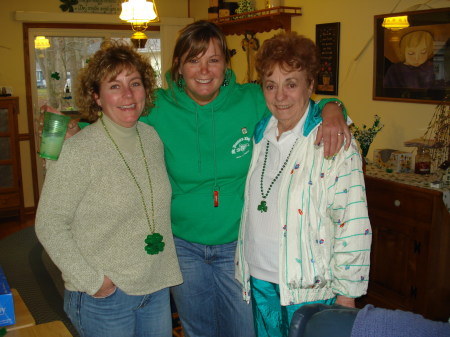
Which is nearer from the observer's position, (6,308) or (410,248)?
(6,308)

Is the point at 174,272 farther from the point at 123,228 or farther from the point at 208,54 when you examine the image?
the point at 208,54

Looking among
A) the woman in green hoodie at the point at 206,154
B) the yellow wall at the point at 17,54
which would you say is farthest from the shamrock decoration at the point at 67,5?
the woman in green hoodie at the point at 206,154

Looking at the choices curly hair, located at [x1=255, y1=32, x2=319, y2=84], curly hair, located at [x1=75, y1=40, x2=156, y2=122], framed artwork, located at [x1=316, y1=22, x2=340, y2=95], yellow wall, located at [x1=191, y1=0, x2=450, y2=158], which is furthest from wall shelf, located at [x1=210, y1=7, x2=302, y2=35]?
curly hair, located at [x1=75, y1=40, x2=156, y2=122]

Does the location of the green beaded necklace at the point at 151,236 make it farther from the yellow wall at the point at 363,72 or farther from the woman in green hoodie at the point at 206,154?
the yellow wall at the point at 363,72

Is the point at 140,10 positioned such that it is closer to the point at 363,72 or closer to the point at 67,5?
the point at 363,72

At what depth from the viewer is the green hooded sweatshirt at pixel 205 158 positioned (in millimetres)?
1817

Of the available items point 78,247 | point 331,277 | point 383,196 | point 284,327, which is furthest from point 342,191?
point 383,196

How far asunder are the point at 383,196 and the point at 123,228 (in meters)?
1.92

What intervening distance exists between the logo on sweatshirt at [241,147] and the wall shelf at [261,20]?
2364 millimetres

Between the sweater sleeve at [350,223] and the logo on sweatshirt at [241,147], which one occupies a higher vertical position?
the logo on sweatshirt at [241,147]

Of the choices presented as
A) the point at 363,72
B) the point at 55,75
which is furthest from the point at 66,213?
the point at 55,75

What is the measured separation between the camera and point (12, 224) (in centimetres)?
553

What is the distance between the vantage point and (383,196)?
2977 millimetres

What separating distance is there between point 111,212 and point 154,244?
7.3 inches
